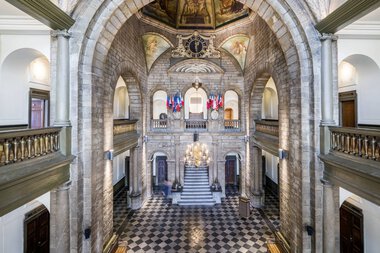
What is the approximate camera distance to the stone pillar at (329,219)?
544cm

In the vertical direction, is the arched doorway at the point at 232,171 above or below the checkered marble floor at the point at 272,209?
above

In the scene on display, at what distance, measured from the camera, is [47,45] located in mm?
5777

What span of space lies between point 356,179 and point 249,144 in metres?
8.53

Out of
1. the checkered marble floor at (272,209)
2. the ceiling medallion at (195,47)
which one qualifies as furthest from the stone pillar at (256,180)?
the ceiling medallion at (195,47)

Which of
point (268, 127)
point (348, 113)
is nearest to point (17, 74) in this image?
point (268, 127)

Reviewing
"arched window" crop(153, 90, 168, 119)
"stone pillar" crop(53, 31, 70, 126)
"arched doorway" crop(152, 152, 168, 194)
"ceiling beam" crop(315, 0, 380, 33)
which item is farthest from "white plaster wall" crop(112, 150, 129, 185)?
"ceiling beam" crop(315, 0, 380, 33)

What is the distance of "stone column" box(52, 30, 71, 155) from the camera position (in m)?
5.39

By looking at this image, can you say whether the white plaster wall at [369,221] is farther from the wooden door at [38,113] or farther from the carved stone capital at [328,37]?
the wooden door at [38,113]

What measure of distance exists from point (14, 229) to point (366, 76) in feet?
39.7

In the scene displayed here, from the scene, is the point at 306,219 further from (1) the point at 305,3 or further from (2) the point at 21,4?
(2) the point at 21,4

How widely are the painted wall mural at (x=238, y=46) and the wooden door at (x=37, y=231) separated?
40.2ft

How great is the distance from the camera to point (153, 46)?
12867 mm

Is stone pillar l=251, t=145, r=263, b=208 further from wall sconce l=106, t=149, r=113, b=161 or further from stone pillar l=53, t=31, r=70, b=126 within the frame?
stone pillar l=53, t=31, r=70, b=126

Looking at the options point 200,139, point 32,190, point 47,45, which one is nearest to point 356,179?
point 32,190
